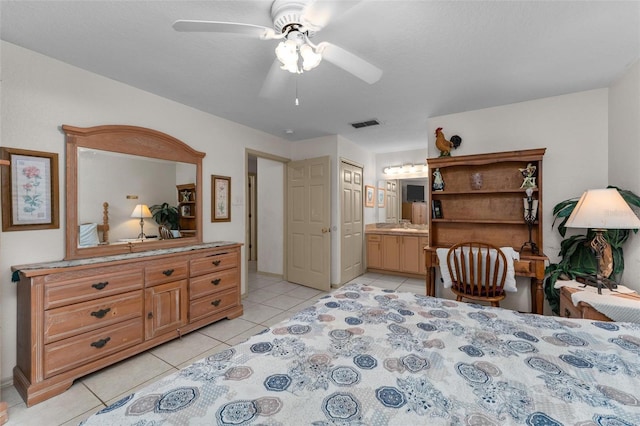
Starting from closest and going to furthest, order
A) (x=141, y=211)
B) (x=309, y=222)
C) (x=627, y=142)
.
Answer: (x=627, y=142) → (x=141, y=211) → (x=309, y=222)

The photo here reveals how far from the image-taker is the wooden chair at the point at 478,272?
243cm

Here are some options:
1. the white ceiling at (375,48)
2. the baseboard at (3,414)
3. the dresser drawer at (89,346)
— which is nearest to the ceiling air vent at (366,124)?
the white ceiling at (375,48)

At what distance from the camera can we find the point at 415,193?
528 cm

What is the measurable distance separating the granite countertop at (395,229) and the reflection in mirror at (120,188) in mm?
3330

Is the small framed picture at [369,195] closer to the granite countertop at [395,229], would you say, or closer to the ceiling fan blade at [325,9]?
the granite countertop at [395,229]

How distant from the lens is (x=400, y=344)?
1.14 metres

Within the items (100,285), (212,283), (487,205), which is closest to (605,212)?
(487,205)

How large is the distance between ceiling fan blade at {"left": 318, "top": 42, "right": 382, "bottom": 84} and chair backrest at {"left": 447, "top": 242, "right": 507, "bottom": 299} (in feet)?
5.87

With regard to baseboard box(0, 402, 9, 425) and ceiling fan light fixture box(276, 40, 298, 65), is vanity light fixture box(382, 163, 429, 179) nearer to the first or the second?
ceiling fan light fixture box(276, 40, 298, 65)

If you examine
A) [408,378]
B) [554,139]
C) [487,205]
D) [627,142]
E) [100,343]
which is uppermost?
[554,139]

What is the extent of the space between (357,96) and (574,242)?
2587mm

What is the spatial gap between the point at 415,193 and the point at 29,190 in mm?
5274

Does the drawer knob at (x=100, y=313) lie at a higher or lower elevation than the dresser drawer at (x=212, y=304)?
higher

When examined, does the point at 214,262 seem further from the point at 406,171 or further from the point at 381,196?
the point at 406,171
